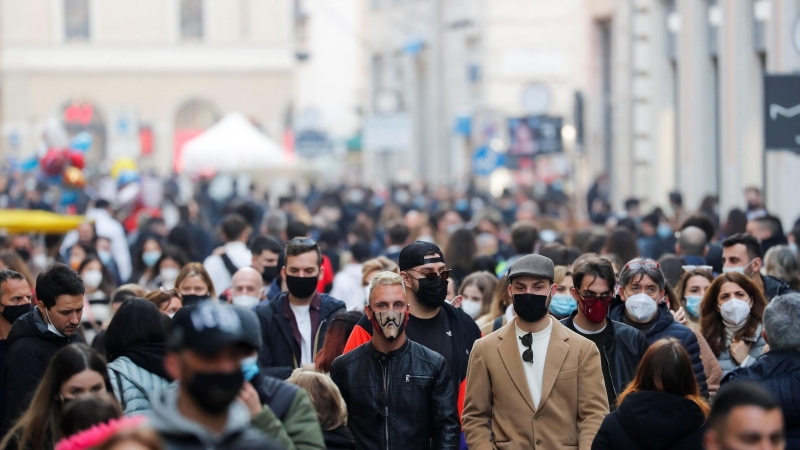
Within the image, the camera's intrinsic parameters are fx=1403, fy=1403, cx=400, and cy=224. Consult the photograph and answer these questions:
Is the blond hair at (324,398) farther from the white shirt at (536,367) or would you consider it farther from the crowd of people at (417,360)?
the white shirt at (536,367)

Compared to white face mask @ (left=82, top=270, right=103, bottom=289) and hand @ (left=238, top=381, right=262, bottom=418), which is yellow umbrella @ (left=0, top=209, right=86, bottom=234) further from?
hand @ (left=238, top=381, right=262, bottom=418)

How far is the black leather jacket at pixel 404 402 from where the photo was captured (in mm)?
6477

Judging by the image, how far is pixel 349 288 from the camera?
11.4m

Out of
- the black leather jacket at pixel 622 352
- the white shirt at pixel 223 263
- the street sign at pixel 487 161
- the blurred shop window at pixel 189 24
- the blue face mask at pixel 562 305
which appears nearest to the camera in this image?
the black leather jacket at pixel 622 352

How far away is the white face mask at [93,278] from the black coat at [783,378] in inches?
255

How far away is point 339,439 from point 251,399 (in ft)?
4.98

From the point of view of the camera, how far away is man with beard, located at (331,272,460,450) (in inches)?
255

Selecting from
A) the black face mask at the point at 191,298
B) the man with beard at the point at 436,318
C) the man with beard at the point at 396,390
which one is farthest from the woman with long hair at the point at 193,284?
the man with beard at the point at 396,390

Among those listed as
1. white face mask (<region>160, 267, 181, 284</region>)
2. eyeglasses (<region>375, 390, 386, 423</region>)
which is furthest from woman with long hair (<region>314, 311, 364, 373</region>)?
white face mask (<region>160, 267, 181, 284</region>)

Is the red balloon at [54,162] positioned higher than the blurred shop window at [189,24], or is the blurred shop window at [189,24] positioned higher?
the blurred shop window at [189,24]

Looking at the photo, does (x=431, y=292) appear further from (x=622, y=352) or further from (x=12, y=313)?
(x=12, y=313)

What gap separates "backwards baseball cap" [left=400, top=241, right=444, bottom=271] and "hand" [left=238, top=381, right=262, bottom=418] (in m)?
2.94

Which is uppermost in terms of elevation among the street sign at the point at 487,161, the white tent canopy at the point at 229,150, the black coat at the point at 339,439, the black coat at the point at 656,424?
the white tent canopy at the point at 229,150

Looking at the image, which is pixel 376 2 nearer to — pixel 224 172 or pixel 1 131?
pixel 1 131
